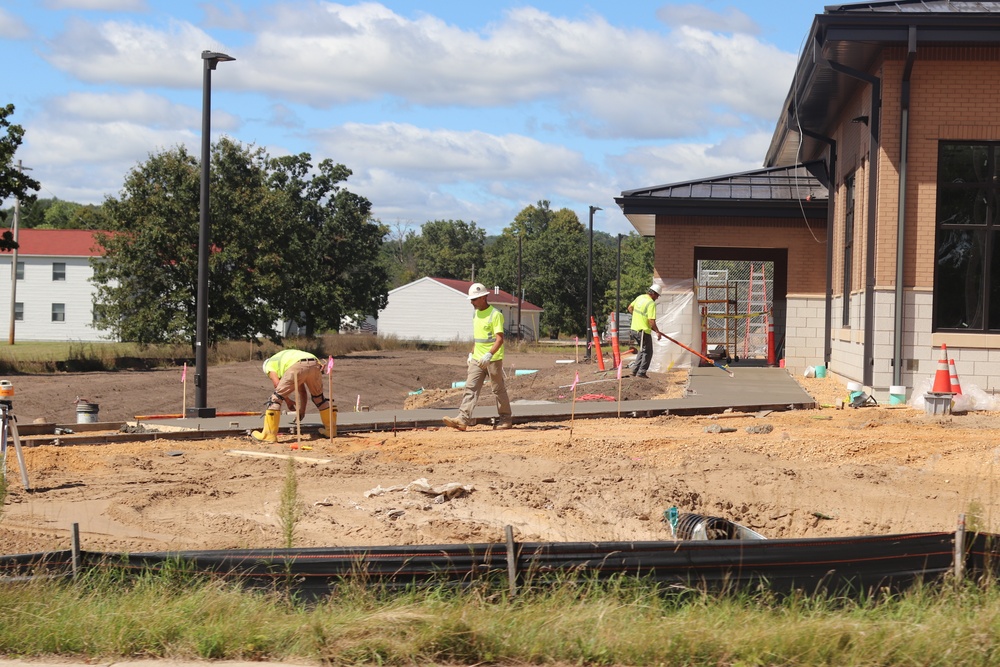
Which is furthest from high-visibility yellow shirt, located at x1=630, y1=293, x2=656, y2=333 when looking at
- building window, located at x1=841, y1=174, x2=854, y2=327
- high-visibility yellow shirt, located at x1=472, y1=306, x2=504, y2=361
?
high-visibility yellow shirt, located at x1=472, y1=306, x2=504, y2=361

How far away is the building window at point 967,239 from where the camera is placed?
17453 mm

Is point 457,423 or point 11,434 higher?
point 11,434

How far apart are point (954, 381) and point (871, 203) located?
3244 millimetres

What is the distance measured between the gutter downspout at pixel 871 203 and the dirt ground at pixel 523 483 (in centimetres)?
186

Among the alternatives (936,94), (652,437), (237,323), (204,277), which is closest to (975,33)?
(936,94)

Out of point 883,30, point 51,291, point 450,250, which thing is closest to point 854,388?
point 883,30

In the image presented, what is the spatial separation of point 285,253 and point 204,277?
26.2m

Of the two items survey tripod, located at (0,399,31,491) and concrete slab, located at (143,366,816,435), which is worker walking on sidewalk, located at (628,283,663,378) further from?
survey tripod, located at (0,399,31,491)

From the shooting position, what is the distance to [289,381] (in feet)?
44.7

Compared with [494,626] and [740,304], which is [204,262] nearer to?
[494,626]

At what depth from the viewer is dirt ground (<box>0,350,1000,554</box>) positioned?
927 cm

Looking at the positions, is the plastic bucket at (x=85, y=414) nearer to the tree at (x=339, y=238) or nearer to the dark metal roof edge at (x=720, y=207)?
the dark metal roof edge at (x=720, y=207)

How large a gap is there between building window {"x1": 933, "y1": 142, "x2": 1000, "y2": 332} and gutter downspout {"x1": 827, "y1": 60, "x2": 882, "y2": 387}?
0.97 m

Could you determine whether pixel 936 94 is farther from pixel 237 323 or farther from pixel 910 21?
pixel 237 323
